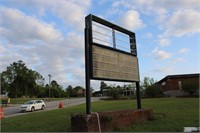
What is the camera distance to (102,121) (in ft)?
37.3

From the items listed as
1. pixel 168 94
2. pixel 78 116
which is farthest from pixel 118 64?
pixel 168 94

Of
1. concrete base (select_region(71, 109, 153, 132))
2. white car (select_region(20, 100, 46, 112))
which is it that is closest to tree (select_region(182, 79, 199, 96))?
white car (select_region(20, 100, 46, 112))

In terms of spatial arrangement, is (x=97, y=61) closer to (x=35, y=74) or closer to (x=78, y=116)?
(x=78, y=116)

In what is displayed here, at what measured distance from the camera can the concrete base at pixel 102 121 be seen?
10680 mm

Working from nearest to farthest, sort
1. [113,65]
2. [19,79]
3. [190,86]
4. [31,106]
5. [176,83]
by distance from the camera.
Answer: [113,65] < [31,106] < [190,86] < [176,83] < [19,79]

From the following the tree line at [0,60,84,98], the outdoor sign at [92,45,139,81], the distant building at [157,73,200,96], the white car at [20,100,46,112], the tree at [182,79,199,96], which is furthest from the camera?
the tree line at [0,60,84,98]

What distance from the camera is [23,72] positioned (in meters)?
87.0

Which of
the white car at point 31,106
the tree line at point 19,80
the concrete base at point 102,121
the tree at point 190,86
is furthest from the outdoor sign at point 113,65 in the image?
the tree line at point 19,80

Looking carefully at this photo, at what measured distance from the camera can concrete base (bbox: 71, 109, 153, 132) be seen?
10680 mm

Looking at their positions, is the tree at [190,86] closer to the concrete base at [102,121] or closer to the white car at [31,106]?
the white car at [31,106]

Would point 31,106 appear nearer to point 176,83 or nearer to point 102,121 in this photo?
point 102,121

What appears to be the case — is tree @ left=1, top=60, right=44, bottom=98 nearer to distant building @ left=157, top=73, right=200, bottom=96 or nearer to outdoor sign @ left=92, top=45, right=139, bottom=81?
distant building @ left=157, top=73, right=200, bottom=96

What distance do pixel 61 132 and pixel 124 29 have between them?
21.9ft

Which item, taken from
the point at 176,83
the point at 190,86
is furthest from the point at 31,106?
the point at 176,83
